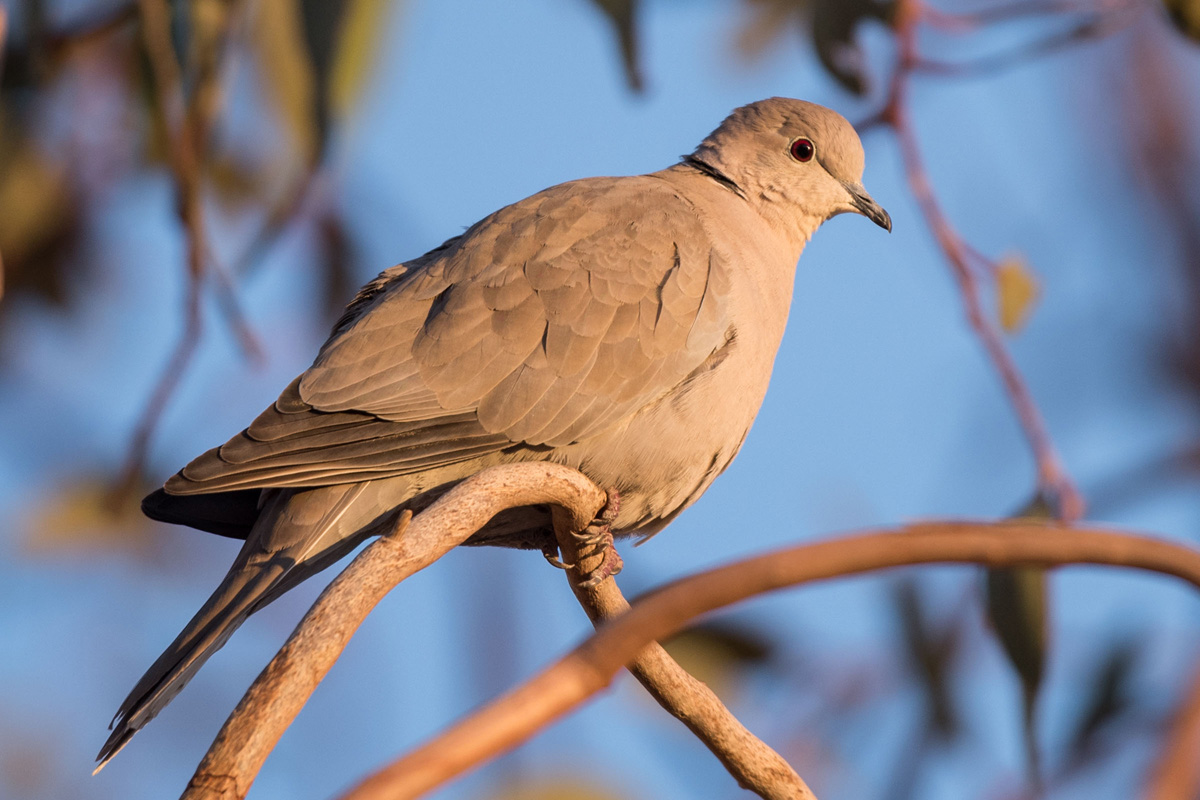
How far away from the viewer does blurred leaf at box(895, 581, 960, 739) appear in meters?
3.54

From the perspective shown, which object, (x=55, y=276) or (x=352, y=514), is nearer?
(x=352, y=514)

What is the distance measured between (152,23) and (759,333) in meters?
2.06

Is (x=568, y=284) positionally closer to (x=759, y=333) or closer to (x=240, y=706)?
(x=759, y=333)

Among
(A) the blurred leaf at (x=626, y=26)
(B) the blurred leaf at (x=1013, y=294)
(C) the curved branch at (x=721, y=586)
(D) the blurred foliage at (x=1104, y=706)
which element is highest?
(A) the blurred leaf at (x=626, y=26)

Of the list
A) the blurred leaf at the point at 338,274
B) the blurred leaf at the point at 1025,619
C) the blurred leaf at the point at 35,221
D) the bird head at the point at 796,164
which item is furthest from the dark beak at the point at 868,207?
the blurred leaf at the point at 35,221

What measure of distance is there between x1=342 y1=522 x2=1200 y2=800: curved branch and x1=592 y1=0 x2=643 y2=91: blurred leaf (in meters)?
2.57

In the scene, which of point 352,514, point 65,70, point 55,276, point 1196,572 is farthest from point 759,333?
point 55,276

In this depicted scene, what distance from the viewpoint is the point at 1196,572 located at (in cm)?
95

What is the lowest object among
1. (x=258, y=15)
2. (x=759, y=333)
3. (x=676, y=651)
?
(x=676, y=651)

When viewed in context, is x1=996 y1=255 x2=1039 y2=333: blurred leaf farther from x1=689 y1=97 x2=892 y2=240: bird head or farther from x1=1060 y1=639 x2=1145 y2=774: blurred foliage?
x1=1060 y1=639 x2=1145 y2=774: blurred foliage

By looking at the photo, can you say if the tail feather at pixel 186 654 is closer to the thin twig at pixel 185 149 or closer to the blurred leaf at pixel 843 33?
the thin twig at pixel 185 149

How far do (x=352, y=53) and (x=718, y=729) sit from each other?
2.42 m

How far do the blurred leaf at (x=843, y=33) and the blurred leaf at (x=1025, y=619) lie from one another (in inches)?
58.5

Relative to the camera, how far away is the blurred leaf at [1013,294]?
3.04 metres
